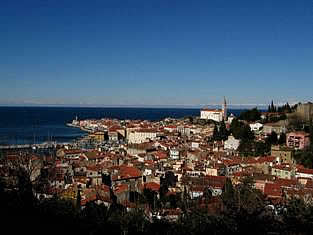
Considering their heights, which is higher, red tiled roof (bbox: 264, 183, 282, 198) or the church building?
the church building

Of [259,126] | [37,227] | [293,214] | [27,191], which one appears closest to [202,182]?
[293,214]

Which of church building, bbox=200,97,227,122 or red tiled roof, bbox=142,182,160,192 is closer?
red tiled roof, bbox=142,182,160,192

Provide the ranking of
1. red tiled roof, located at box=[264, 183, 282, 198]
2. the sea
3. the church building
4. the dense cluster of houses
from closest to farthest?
red tiled roof, located at box=[264, 183, 282, 198] < the dense cluster of houses < the sea < the church building

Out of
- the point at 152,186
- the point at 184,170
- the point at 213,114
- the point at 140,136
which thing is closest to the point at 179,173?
the point at 184,170

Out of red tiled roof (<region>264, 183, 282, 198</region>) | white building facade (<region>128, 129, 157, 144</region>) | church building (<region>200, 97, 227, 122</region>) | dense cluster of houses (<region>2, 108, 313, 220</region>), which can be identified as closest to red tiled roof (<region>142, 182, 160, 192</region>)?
dense cluster of houses (<region>2, 108, 313, 220</region>)

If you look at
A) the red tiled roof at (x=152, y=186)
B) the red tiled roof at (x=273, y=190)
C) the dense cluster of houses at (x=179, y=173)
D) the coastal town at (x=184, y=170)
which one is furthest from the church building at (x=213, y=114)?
the red tiled roof at (x=273, y=190)

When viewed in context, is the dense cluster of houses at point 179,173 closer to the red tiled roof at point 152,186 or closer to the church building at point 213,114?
the red tiled roof at point 152,186

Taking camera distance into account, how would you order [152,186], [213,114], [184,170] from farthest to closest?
[213,114], [184,170], [152,186]

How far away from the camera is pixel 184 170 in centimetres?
1828

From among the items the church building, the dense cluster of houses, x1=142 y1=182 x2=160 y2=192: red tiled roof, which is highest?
the church building

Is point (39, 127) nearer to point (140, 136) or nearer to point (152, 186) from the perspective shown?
point (140, 136)

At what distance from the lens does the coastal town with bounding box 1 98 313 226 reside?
10.5 meters

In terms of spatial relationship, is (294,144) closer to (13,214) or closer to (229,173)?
(229,173)

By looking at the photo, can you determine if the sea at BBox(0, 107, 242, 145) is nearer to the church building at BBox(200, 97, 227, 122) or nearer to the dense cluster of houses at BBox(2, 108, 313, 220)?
the dense cluster of houses at BBox(2, 108, 313, 220)
